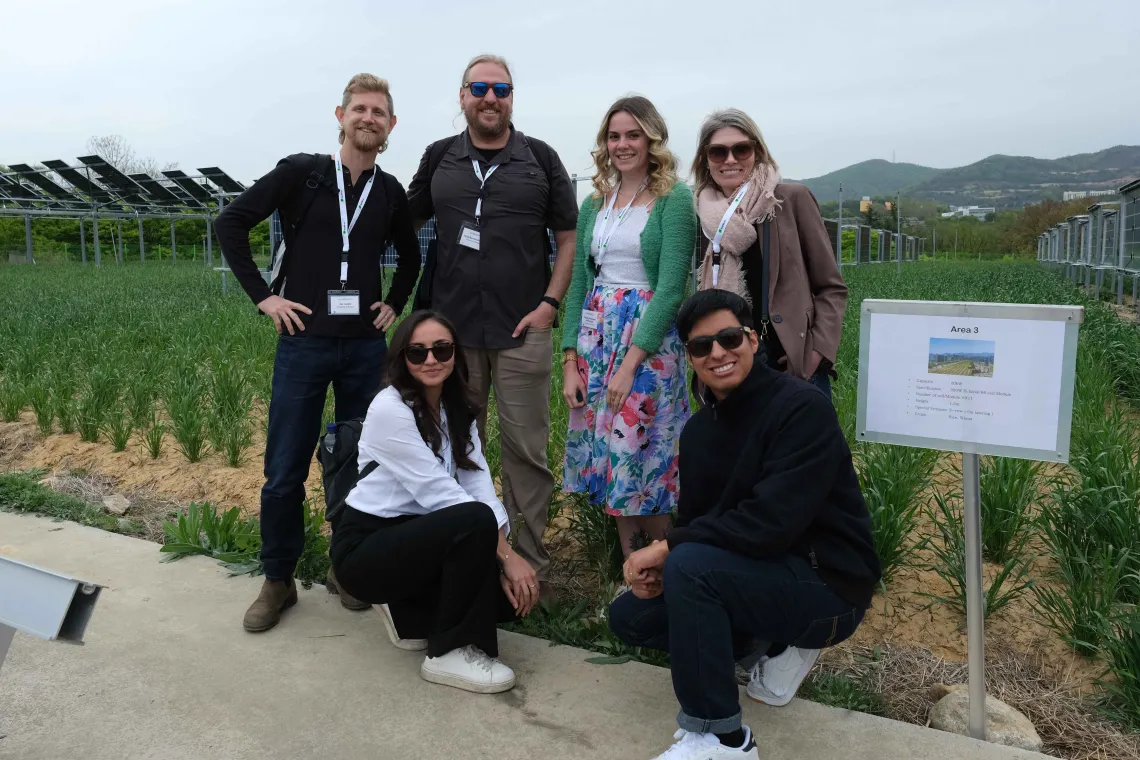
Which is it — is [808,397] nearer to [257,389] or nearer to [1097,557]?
[1097,557]

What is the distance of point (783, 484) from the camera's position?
6.87ft

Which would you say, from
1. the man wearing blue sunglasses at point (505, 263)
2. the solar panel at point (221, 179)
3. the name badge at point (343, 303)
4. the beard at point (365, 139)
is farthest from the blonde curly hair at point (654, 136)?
the solar panel at point (221, 179)

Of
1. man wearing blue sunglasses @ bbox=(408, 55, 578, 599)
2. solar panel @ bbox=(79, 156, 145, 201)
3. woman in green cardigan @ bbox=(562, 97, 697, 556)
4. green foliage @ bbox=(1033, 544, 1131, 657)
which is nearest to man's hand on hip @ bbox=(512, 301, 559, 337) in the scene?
man wearing blue sunglasses @ bbox=(408, 55, 578, 599)

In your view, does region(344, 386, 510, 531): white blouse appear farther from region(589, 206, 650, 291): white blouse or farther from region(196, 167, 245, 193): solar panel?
region(196, 167, 245, 193): solar panel

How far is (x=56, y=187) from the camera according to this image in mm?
21219

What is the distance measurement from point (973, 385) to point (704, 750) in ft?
3.60

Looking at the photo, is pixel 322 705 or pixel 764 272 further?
pixel 764 272

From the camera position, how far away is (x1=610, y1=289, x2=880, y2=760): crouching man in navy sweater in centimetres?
208

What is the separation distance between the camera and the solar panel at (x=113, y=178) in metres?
19.7

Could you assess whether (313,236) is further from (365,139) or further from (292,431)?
(292,431)

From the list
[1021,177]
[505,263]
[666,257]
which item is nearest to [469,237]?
[505,263]

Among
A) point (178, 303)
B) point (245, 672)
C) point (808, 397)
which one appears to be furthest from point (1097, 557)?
point (178, 303)

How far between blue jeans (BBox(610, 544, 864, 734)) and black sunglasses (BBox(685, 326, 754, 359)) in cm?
49

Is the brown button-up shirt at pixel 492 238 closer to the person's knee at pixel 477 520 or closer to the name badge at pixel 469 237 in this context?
the name badge at pixel 469 237
